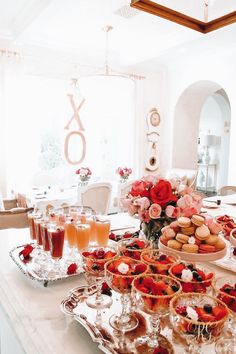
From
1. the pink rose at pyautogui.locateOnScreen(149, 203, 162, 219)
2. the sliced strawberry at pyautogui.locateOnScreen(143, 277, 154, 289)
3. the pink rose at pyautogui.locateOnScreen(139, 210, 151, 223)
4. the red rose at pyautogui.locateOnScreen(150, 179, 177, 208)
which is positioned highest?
the red rose at pyautogui.locateOnScreen(150, 179, 177, 208)

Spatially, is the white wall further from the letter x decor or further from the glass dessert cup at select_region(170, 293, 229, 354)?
the glass dessert cup at select_region(170, 293, 229, 354)

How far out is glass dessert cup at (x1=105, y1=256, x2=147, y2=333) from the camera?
92 cm

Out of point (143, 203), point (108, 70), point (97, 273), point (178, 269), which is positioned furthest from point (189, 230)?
point (108, 70)

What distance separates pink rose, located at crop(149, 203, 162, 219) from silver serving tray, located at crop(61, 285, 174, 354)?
41 centimetres

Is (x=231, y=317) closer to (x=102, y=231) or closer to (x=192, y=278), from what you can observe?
(x=192, y=278)

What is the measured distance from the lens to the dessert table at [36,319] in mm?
876

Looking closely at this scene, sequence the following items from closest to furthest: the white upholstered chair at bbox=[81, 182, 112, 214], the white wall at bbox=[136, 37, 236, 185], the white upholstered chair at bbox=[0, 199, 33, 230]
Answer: the white upholstered chair at bbox=[0, 199, 33, 230] → the white upholstered chair at bbox=[81, 182, 112, 214] → the white wall at bbox=[136, 37, 236, 185]

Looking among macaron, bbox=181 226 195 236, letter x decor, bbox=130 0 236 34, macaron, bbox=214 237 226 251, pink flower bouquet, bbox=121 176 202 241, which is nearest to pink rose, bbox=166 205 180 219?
pink flower bouquet, bbox=121 176 202 241

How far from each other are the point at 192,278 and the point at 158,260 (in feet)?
0.57

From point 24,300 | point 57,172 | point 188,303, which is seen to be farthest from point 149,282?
point 57,172

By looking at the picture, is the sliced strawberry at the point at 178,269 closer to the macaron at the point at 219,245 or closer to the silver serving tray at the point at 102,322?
the silver serving tray at the point at 102,322

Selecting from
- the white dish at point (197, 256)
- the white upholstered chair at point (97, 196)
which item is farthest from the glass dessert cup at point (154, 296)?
the white upholstered chair at point (97, 196)

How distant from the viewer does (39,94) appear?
5.22 metres

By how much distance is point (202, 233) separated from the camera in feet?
4.22
